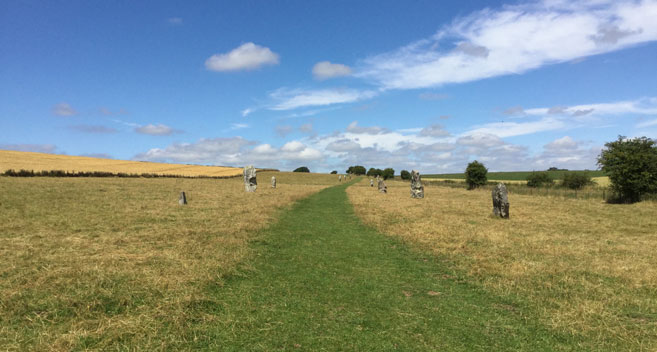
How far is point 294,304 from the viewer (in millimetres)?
6891

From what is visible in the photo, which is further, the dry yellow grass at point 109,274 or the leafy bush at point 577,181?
the leafy bush at point 577,181

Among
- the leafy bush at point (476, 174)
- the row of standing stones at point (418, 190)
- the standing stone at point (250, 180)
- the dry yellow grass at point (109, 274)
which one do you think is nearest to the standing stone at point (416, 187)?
the row of standing stones at point (418, 190)

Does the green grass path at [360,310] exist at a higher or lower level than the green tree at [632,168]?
lower

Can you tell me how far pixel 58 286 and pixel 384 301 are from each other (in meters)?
7.30

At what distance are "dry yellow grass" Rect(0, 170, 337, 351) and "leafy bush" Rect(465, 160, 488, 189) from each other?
168 feet

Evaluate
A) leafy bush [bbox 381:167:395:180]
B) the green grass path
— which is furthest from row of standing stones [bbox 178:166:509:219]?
leafy bush [bbox 381:167:395:180]

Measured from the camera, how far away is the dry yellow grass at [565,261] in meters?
6.41

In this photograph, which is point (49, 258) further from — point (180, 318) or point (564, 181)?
point (564, 181)

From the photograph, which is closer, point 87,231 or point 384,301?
point 384,301

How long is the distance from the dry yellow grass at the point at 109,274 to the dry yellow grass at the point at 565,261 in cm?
684

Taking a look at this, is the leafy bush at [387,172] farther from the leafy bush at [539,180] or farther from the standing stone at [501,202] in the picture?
the standing stone at [501,202]

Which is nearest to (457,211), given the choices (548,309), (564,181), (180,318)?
(548,309)

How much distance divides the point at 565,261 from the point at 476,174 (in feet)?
→ 171

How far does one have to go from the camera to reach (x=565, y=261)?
34.6 feet
